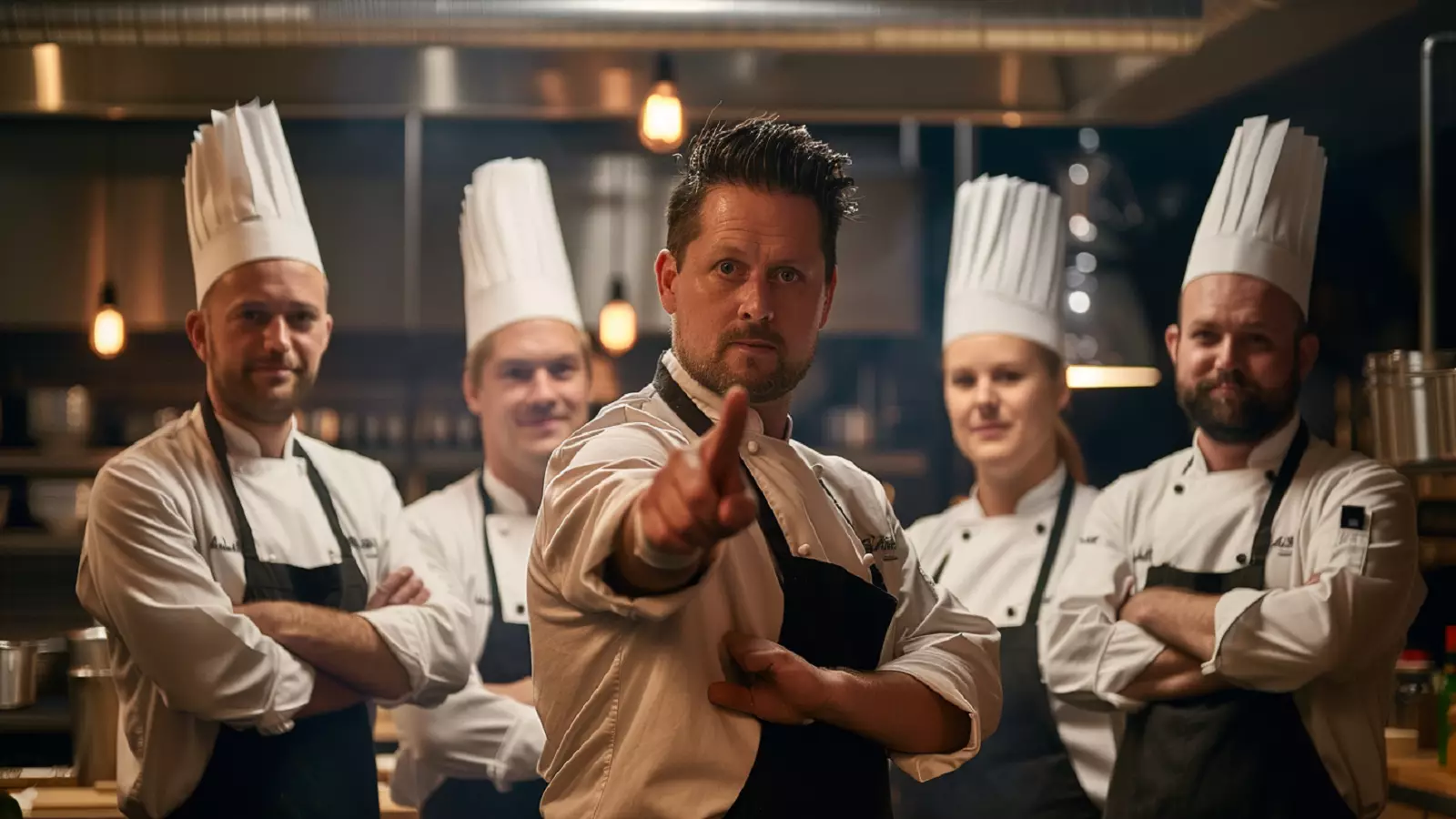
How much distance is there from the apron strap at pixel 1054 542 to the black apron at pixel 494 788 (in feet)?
3.73

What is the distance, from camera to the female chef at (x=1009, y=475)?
9.70 ft

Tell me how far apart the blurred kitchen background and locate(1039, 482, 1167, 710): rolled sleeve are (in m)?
0.18

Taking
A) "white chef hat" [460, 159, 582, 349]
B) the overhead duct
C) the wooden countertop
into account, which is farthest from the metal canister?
the overhead duct

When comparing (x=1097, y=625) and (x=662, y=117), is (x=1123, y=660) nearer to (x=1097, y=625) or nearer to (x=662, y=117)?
(x=1097, y=625)

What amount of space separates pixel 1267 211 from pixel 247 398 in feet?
7.15

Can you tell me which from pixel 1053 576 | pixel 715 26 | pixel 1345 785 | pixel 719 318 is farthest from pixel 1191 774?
pixel 715 26

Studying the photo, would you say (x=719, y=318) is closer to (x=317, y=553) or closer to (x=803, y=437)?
(x=317, y=553)

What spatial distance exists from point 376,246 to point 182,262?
0.74m

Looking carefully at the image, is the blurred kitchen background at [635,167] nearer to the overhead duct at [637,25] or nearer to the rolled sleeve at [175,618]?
the overhead duct at [637,25]

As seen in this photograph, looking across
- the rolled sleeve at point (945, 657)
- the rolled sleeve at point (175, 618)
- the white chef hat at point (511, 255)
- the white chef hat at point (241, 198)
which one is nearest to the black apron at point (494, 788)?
the rolled sleeve at point (175, 618)

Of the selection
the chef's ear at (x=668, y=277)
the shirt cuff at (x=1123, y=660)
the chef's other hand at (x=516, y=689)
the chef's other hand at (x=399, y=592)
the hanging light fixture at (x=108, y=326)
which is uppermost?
the hanging light fixture at (x=108, y=326)

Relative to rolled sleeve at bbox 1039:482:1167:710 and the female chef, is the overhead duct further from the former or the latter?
rolled sleeve at bbox 1039:482:1167:710

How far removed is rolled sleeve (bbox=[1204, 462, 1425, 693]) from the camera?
2.55m

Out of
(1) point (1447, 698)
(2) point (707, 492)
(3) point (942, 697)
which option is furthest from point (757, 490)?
(1) point (1447, 698)
